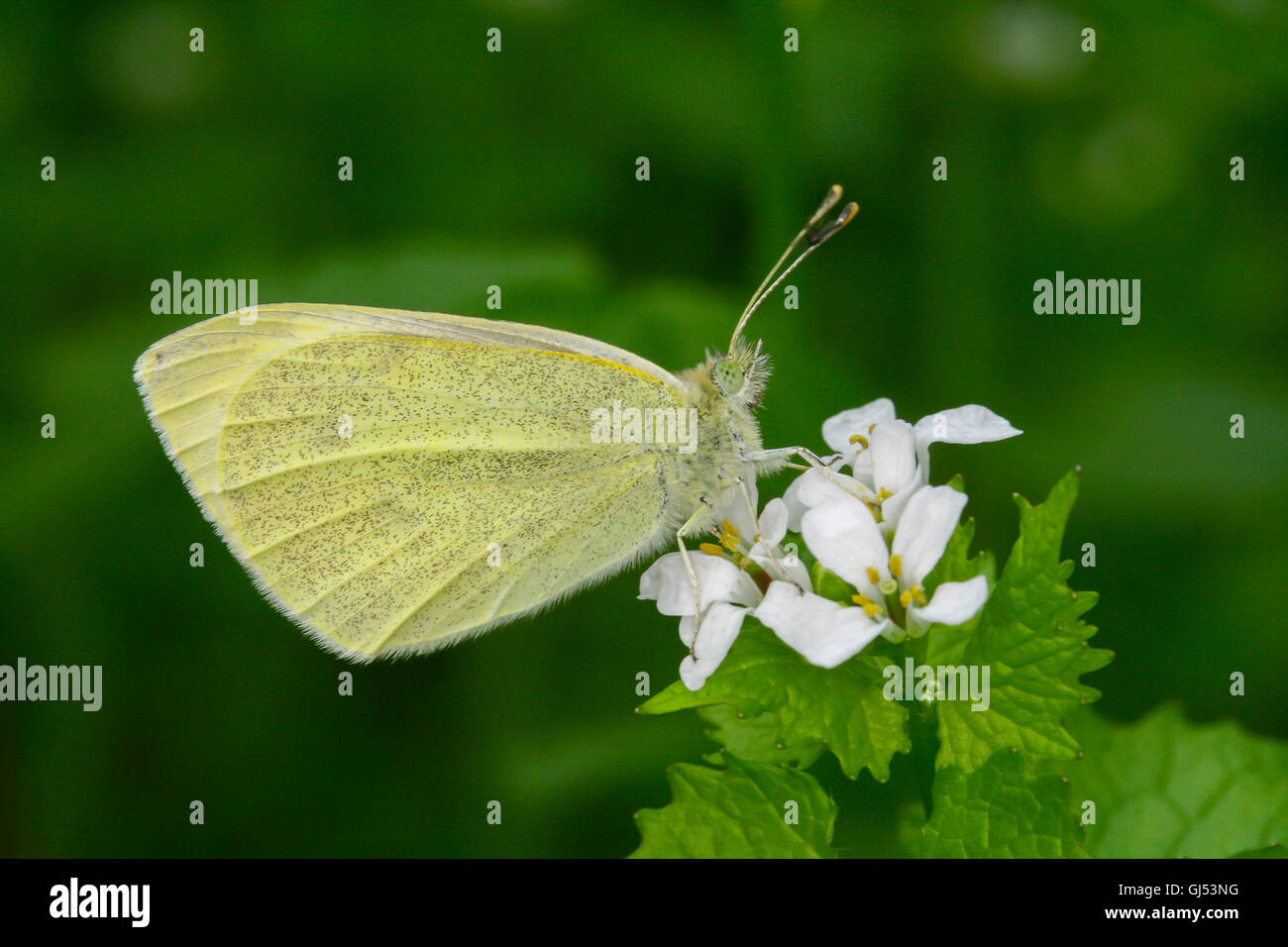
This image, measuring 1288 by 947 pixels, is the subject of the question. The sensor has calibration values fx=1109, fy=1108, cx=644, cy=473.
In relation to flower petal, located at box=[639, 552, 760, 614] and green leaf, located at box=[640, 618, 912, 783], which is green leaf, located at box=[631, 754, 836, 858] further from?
flower petal, located at box=[639, 552, 760, 614]

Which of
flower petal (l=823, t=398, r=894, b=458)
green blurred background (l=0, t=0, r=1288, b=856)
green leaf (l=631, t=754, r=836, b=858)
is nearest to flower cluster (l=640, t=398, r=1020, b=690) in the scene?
flower petal (l=823, t=398, r=894, b=458)

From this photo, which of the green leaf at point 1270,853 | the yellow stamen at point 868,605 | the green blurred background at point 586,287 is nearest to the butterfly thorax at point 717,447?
the yellow stamen at point 868,605

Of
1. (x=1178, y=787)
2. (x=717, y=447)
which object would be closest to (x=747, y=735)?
(x=717, y=447)

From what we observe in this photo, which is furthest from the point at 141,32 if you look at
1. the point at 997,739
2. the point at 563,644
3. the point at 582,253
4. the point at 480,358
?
the point at 997,739

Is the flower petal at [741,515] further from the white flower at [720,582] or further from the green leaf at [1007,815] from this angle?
the green leaf at [1007,815]

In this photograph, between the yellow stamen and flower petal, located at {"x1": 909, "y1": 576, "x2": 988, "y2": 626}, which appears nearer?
flower petal, located at {"x1": 909, "y1": 576, "x2": 988, "y2": 626}

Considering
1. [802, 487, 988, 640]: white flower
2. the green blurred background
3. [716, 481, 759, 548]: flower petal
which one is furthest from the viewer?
the green blurred background

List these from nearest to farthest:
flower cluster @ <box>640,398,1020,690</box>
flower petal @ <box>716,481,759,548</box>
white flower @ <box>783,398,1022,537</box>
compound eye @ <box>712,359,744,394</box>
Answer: flower cluster @ <box>640,398,1020,690</box> → white flower @ <box>783,398,1022,537</box> → flower petal @ <box>716,481,759,548</box> → compound eye @ <box>712,359,744,394</box>

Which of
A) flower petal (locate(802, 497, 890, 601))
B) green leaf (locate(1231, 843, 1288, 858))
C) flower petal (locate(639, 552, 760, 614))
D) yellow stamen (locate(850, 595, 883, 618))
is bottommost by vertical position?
green leaf (locate(1231, 843, 1288, 858))
